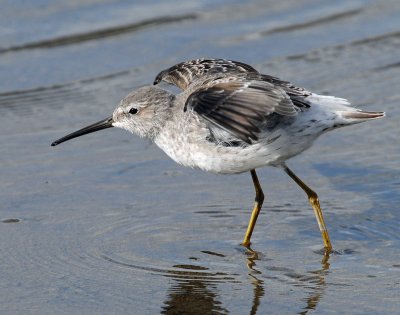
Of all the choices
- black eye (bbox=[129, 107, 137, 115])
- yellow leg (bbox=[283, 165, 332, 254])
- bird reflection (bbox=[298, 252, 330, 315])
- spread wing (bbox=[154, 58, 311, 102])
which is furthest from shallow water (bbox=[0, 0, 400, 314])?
spread wing (bbox=[154, 58, 311, 102])

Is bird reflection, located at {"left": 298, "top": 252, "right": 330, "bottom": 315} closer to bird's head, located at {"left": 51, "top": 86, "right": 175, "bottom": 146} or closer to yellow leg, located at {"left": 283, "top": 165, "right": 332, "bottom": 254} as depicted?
yellow leg, located at {"left": 283, "top": 165, "right": 332, "bottom": 254}

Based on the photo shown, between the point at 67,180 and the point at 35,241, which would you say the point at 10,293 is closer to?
the point at 35,241

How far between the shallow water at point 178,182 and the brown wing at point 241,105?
1054mm

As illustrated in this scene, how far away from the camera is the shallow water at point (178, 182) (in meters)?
6.58

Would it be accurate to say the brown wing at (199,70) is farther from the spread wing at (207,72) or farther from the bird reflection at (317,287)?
the bird reflection at (317,287)

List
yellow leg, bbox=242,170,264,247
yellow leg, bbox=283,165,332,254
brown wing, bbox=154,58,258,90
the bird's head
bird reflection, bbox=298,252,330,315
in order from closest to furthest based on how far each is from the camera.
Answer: bird reflection, bbox=298,252,330,315, yellow leg, bbox=283,165,332,254, yellow leg, bbox=242,170,264,247, the bird's head, brown wing, bbox=154,58,258,90

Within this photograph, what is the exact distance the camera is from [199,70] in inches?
334

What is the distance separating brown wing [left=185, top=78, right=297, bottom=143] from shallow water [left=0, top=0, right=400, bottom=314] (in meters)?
1.05

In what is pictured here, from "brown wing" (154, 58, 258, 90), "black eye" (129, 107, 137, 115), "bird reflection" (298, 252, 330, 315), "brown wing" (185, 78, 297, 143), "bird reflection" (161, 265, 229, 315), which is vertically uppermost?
"brown wing" (185, 78, 297, 143)

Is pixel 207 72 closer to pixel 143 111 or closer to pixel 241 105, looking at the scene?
pixel 143 111

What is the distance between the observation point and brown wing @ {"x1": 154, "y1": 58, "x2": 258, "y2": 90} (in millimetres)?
8234

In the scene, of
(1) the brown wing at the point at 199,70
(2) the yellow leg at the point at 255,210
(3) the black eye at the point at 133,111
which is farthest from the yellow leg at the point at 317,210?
(3) the black eye at the point at 133,111

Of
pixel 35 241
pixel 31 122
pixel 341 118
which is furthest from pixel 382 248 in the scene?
pixel 31 122

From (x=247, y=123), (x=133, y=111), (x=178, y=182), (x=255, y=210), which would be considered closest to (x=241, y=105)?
(x=247, y=123)
